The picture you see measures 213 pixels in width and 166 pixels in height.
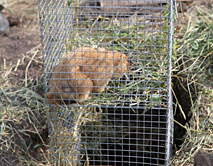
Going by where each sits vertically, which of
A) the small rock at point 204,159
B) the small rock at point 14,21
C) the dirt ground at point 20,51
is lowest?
the small rock at point 204,159

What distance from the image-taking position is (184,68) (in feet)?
14.3

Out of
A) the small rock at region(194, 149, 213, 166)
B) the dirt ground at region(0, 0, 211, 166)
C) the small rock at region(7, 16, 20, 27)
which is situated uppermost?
the small rock at region(7, 16, 20, 27)

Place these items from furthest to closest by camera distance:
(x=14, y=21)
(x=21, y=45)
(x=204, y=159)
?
(x=14, y=21) < (x=21, y=45) < (x=204, y=159)

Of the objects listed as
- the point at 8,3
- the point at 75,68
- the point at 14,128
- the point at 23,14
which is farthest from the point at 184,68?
the point at 8,3

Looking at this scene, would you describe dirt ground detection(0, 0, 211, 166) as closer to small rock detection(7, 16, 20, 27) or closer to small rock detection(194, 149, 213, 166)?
small rock detection(7, 16, 20, 27)

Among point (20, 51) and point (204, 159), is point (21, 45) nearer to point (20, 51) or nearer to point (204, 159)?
point (20, 51)

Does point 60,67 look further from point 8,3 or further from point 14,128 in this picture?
point 8,3

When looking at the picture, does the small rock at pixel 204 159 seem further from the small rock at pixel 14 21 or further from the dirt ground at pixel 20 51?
the small rock at pixel 14 21

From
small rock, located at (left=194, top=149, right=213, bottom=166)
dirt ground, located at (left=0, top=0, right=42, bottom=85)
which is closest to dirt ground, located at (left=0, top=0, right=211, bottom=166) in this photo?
dirt ground, located at (left=0, top=0, right=42, bottom=85)

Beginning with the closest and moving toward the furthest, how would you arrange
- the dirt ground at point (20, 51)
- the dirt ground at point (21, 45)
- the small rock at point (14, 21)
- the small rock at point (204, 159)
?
1. the small rock at point (204, 159)
2. the dirt ground at point (20, 51)
3. the dirt ground at point (21, 45)
4. the small rock at point (14, 21)

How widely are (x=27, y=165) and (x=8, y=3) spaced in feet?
13.3

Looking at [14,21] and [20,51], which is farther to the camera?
[14,21]

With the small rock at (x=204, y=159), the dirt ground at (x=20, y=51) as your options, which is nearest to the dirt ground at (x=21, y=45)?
the dirt ground at (x=20, y=51)

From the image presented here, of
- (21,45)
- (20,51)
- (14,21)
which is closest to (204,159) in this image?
(20,51)
